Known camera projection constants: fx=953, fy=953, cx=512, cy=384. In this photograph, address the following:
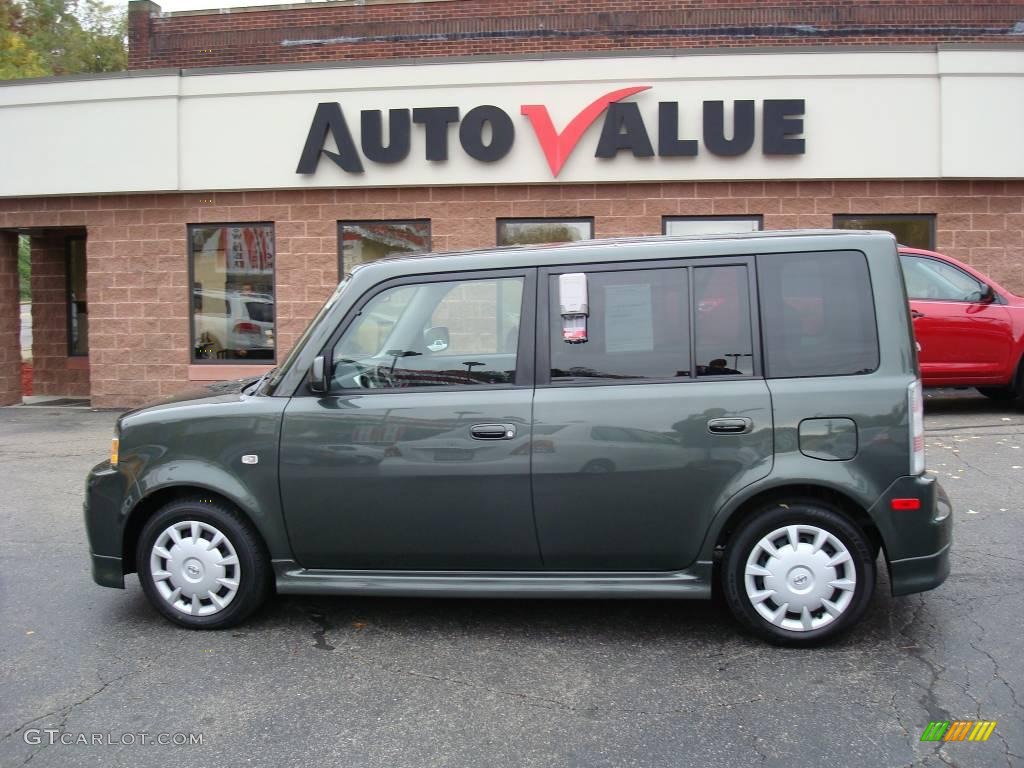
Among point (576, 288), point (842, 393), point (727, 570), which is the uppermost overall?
point (576, 288)

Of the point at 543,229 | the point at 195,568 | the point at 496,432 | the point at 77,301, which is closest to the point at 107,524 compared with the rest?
the point at 195,568

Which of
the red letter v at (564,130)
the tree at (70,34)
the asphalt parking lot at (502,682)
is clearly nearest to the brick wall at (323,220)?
the red letter v at (564,130)

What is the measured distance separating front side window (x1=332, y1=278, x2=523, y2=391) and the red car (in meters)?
6.97

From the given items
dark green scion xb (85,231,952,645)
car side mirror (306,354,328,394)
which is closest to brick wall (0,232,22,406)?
dark green scion xb (85,231,952,645)

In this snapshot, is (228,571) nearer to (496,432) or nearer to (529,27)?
(496,432)

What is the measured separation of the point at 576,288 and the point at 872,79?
8.79 meters

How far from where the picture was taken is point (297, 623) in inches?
190

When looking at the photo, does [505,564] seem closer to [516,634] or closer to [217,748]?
[516,634]

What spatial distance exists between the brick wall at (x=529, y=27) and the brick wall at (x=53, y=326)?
10.5ft

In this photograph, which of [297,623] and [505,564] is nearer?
[505,564]

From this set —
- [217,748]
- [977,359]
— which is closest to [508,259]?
[217,748]

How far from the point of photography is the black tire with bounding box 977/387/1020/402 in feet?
34.1

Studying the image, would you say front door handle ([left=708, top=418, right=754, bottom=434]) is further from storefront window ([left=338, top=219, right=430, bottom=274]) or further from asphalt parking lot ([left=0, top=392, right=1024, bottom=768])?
storefront window ([left=338, top=219, right=430, bottom=274])

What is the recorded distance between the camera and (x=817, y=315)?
4332mm
